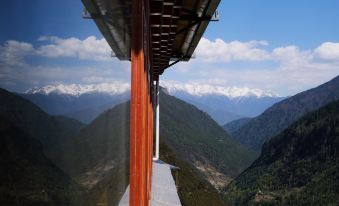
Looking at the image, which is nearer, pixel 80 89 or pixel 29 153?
pixel 29 153

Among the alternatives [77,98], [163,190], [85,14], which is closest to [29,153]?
[77,98]

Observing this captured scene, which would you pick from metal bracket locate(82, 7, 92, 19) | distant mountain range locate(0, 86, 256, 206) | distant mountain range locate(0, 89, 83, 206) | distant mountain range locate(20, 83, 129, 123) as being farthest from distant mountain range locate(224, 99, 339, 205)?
distant mountain range locate(0, 89, 83, 206)

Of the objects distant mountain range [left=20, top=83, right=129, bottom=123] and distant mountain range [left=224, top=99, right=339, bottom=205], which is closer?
distant mountain range [left=20, top=83, right=129, bottom=123]

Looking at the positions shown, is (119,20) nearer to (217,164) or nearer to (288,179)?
(288,179)

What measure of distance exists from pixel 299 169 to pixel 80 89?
10824 cm

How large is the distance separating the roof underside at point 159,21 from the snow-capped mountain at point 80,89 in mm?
174

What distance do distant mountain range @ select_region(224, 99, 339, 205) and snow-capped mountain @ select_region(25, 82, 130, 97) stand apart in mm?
86605

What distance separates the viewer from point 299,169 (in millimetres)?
105438

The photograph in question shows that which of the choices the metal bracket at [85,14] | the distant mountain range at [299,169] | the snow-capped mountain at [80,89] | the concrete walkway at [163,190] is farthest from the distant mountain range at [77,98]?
the distant mountain range at [299,169]

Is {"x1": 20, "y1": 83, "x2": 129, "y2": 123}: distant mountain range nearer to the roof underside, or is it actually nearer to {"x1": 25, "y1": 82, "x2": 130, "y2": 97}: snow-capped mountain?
{"x1": 25, "y1": 82, "x2": 130, "y2": 97}: snow-capped mountain

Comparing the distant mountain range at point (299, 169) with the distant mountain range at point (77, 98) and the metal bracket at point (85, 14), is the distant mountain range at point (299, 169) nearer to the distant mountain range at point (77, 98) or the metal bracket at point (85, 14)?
the distant mountain range at point (77, 98)

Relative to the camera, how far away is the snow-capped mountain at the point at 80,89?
46.2 inches

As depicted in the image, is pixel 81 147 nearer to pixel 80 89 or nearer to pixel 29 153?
pixel 80 89

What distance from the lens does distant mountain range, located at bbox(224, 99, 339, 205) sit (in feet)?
301
